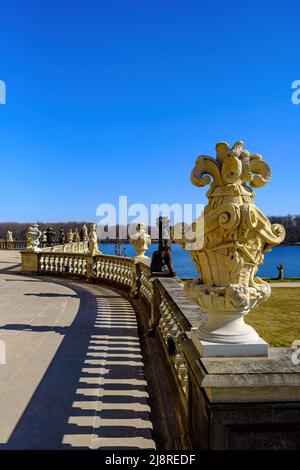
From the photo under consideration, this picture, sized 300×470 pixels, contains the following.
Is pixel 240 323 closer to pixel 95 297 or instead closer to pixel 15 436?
pixel 15 436

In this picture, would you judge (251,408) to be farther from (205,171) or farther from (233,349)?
(205,171)

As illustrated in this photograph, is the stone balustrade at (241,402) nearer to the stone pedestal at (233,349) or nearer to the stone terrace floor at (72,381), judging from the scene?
the stone pedestal at (233,349)

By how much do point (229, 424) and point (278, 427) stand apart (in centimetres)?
32

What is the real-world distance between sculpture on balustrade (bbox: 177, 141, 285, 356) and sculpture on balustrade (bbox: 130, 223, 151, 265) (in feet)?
25.1

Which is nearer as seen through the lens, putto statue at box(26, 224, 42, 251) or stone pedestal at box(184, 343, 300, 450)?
stone pedestal at box(184, 343, 300, 450)

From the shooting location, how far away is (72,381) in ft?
15.4

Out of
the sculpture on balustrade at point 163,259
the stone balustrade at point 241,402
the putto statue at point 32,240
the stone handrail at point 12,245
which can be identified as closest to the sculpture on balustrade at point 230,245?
the stone balustrade at point 241,402

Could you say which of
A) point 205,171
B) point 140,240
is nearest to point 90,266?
point 140,240

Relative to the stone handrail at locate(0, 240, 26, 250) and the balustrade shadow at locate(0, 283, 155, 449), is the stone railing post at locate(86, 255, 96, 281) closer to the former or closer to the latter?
the balustrade shadow at locate(0, 283, 155, 449)

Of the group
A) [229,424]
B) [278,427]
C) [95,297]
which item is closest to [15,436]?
[229,424]

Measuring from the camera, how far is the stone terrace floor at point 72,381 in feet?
11.5

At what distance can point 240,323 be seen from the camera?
270cm

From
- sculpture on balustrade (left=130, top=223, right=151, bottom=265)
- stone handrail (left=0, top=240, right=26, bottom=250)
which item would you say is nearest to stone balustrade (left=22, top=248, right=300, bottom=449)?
sculpture on balustrade (left=130, top=223, right=151, bottom=265)

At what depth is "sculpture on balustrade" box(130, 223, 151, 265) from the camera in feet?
34.4
